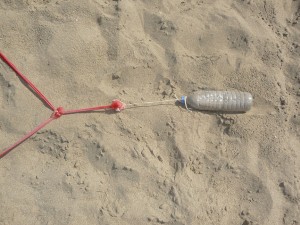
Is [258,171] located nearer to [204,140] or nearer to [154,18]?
[204,140]

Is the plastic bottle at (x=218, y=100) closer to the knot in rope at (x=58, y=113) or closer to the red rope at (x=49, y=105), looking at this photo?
the red rope at (x=49, y=105)

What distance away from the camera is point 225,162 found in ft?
9.72

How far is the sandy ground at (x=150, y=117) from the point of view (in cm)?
278

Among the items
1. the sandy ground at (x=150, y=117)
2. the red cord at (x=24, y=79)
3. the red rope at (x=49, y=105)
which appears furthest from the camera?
the red cord at (x=24, y=79)

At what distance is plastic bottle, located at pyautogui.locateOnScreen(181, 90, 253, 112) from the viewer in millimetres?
3049

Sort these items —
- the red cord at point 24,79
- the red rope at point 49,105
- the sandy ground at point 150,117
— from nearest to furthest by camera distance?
the sandy ground at point 150,117
the red rope at point 49,105
the red cord at point 24,79

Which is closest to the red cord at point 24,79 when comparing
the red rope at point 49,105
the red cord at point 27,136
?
the red rope at point 49,105

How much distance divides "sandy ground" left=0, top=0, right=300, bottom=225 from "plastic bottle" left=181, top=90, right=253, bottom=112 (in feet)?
0.28

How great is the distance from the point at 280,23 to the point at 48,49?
2.16 metres

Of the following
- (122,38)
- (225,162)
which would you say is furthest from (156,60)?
(225,162)

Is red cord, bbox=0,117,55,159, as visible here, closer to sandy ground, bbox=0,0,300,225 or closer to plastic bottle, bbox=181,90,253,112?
sandy ground, bbox=0,0,300,225

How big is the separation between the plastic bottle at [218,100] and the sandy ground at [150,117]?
0.09m

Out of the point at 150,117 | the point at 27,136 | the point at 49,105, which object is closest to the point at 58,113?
the point at 49,105

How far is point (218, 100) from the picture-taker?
3055 millimetres
